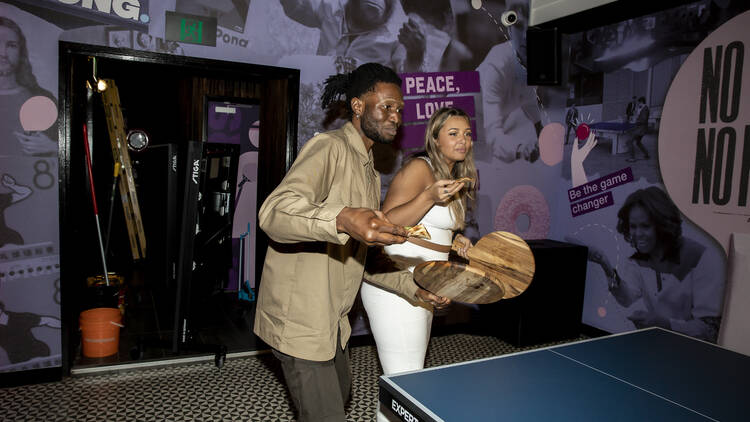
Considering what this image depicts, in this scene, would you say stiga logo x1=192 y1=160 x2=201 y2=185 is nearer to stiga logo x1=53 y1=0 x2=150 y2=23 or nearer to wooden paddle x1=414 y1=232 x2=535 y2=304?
stiga logo x1=53 y1=0 x2=150 y2=23

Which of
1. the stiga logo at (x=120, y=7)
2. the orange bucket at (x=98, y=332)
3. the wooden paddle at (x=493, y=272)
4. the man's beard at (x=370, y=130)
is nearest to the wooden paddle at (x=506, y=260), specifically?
the wooden paddle at (x=493, y=272)

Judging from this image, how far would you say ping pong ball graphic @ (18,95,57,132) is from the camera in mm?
3252

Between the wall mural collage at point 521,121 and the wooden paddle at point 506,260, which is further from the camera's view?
the wall mural collage at point 521,121

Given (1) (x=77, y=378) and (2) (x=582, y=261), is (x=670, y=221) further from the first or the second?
(1) (x=77, y=378)

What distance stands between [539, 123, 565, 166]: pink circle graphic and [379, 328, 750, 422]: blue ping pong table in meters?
3.37

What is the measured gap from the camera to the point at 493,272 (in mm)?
1651

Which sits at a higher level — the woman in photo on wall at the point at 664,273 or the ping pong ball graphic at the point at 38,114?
the ping pong ball graphic at the point at 38,114

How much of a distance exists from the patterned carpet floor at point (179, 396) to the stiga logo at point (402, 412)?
1685 millimetres

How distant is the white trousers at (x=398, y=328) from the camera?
2137 millimetres

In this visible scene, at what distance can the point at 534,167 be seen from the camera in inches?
201

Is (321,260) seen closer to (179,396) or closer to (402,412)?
(402,412)

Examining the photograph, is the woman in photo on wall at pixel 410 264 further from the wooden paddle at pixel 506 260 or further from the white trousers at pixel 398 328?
the wooden paddle at pixel 506 260

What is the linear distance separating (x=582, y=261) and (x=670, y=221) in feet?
2.91

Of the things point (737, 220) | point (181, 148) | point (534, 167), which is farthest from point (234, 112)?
point (737, 220)
